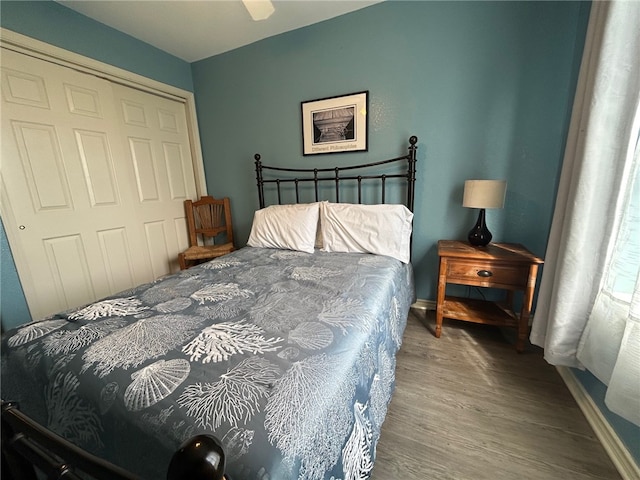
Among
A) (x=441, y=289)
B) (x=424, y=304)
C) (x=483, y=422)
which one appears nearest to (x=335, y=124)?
(x=441, y=289)

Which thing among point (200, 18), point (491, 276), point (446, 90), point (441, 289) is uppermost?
point (200, 18)

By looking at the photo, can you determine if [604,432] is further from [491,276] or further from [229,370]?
[229,370]

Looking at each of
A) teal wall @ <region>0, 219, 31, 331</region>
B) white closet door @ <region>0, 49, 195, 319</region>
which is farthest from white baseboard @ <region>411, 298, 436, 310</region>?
teal wall @ <region>0, 219, 31, 331</region>

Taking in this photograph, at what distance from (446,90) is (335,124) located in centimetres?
89

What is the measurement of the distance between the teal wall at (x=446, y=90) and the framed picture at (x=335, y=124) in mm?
72

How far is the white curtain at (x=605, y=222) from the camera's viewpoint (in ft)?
3.08

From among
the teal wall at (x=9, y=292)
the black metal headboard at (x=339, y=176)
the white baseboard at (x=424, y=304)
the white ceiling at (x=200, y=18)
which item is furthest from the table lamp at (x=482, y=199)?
the teal wall at (x=9, y=292)

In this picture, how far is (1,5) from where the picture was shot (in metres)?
1.60

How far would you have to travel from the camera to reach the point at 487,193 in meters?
1.63

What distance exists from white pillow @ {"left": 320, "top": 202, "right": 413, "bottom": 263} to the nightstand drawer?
33cm

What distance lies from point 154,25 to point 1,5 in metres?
0.87

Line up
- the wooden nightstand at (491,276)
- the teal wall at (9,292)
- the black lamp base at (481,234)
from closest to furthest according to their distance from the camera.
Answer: the wooden nightstand at (491,276) < the teal wall at (9,292) < the black lamp base at (481,234)

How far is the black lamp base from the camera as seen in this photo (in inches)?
70.1

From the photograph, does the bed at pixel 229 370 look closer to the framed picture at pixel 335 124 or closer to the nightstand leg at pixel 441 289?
the nightstand leg at pixel 441 289
